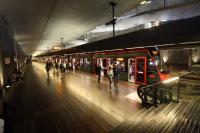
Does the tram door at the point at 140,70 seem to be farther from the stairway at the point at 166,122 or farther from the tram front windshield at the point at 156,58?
the stairway at the point at 166,122

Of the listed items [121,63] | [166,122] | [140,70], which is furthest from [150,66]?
[166,122]

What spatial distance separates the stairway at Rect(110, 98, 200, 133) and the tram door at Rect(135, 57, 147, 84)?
471 cm

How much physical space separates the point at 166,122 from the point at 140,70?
587cm

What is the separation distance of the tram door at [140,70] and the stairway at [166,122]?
15.4 feet

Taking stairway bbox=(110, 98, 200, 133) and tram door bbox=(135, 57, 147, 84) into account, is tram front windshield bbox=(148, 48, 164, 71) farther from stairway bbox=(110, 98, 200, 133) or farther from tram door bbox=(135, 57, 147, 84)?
stairway bbox=(110, 98, 200, 133)

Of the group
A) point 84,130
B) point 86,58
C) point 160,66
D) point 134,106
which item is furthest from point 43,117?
point 86,58

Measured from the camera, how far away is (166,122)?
349 centimetres

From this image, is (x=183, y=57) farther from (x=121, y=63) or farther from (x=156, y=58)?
(x=156, y=58)

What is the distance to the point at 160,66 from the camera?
8.20 m

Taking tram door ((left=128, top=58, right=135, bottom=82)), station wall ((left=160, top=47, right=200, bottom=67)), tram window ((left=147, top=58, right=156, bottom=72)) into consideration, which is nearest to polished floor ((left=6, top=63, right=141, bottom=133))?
tram window ((left=147, top=58, right=156, bottom=72))

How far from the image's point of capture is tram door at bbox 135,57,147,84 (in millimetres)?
8844

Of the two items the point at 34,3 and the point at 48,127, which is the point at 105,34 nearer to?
the point at 34,3

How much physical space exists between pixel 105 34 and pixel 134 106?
16349 mm

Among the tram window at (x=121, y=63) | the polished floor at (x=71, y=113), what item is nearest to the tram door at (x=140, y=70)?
the tram window at (x=121, y=63)
